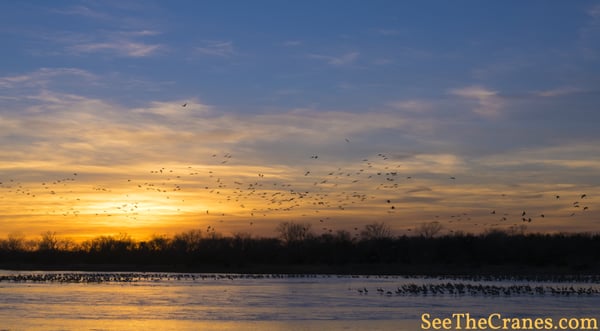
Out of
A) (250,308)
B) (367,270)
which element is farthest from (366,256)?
(250,308)

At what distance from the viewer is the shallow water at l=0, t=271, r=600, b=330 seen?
111 ft

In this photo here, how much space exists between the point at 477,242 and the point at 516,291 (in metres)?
58.6

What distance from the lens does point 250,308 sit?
41.2 metres

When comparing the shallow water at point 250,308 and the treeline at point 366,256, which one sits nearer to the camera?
the shallow water at point 250,308

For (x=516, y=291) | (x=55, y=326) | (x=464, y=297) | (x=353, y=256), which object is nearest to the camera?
(x=55, y=326)

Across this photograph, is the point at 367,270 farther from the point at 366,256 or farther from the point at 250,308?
the point at 250,308

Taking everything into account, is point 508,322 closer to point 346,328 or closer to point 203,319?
point 346,328

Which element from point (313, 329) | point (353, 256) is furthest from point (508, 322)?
point (353, 256)

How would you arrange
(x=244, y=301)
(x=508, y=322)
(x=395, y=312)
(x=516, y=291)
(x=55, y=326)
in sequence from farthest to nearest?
(x=516, y=291), (x=244, y=301), (x=395, y=312), (x=508, y=322), (x=55, y=326)

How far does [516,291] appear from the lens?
54.8m

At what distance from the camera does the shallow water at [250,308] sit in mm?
33841

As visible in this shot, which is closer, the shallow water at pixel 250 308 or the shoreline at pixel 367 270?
the shallow water at pixel 250 308

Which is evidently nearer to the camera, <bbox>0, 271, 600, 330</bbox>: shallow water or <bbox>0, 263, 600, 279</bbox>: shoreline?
<bbox>0, 271, 600, 330</bbox>: shallow water

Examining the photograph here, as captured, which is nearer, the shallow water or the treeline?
the shallow water
